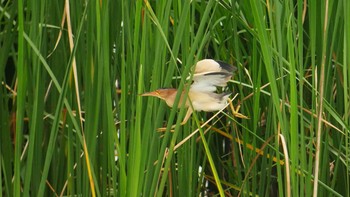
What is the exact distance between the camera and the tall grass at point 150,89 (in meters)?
1.01

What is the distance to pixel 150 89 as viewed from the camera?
1029mm

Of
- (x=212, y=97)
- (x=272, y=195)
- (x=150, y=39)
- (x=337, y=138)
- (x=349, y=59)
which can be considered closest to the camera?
(x=212, y=97)

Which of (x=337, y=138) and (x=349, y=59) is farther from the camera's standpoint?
(x=337, y=138)

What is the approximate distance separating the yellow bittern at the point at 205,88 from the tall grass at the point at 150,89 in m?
0.02

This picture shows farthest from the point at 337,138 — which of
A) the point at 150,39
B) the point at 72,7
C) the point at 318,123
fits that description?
the point at 72,7

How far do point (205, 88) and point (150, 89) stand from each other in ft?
0.35

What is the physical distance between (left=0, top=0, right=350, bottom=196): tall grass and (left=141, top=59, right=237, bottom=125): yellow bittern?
2 centimetres

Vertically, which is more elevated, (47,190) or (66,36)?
(66,36)

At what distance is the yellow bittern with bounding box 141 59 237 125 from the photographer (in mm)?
931

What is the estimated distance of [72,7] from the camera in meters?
1.25

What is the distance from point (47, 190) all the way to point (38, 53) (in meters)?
0.39

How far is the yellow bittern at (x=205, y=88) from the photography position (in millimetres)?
931

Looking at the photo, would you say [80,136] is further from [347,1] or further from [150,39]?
[347,1]

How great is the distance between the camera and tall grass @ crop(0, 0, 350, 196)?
3.30 ft
